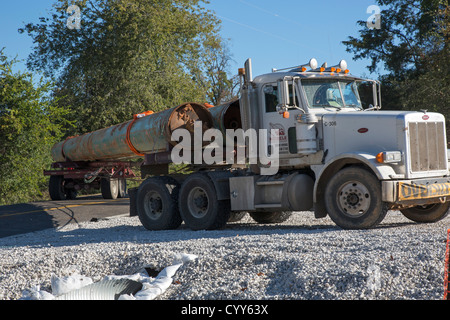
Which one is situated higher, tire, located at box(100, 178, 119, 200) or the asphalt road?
tire, located at box(100, 178, 119, 200)

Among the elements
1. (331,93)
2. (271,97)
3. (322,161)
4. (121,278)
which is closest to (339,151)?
(322,161)

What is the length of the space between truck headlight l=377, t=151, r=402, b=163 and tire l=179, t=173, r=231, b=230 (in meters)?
3.55

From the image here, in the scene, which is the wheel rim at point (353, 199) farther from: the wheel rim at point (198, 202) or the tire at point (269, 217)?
the tire at point (269, 217)

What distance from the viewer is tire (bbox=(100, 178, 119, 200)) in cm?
2169

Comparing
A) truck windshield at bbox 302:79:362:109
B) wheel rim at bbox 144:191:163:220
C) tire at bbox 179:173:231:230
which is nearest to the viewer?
truck windshield at bbox 302:79:362:109

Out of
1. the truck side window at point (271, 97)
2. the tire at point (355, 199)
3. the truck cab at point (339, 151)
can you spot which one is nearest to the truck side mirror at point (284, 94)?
the truck cab at point (339, 151)

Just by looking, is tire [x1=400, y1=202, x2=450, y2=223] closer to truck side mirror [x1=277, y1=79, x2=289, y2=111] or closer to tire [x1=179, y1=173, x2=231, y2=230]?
truck side mirror [x1=277, y1=79, x2=289, y2=111]

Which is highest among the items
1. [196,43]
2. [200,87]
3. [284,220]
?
[196,43]

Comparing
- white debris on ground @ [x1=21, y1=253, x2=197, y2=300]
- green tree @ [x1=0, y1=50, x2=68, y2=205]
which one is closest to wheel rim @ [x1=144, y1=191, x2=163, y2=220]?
white debris on ground @ [x1=21, y1=253, x2=197, y2=300]

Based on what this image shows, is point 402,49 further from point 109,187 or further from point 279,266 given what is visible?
point 279,266

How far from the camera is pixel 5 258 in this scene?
8234 mm

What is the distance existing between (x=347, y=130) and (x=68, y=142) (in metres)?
12.7
